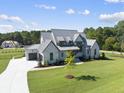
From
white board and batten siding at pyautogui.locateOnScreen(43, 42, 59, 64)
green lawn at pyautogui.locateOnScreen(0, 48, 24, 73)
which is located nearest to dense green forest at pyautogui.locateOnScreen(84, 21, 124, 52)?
green lawn at pyautogui.locateOnScreen(0, 48, 24, 73)

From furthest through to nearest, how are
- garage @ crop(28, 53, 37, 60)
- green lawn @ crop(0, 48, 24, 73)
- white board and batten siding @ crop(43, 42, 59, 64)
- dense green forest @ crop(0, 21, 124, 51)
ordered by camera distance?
dense green forest @ crop(0, 21, 124, 51) → garage @ crop(28, 53, 37, 60) → white board and batten siding @ crop(43, 42, 59, 64) → green lawn @ crop(0, 48, 24, 73)

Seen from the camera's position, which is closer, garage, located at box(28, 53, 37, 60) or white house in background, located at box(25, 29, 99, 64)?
white house in background, located at box(25, 29, 99, 64)

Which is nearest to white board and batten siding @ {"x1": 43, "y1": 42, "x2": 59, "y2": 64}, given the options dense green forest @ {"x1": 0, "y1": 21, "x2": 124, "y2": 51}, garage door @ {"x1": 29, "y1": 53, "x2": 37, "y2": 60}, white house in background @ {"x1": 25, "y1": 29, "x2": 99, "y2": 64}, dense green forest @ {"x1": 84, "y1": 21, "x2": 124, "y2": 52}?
white house in background @ {"x1": 25, "y1": 29, "x2": 99, "y2": 64}

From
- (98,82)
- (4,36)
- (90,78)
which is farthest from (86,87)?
(4,36)

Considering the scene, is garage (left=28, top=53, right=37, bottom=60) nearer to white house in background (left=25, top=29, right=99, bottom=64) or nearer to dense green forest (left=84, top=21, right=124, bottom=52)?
white house in background (left=25, top=29, right=99, bottom=64)

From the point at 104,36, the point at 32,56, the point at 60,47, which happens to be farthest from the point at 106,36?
the point at 32,56

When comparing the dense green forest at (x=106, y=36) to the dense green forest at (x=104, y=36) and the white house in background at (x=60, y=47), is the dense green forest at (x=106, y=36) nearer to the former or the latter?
the dense green forest at (x=104, y=36)

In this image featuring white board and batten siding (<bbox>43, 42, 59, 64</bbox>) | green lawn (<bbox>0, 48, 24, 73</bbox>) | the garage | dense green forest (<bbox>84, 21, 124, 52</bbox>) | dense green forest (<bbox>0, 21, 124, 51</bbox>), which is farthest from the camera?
dense green forest (<bbox>84, 21, 124, 52</bbox>)

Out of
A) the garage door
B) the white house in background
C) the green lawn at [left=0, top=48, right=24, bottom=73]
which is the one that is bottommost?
the green lawn at [left=0, top=48, right=24, bottom=73]

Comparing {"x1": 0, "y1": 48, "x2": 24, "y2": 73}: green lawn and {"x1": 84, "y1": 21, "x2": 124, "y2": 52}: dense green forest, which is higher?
{"x1": 84, "y1": 21, "x2": 124, "y2": 52}: dense green forest
